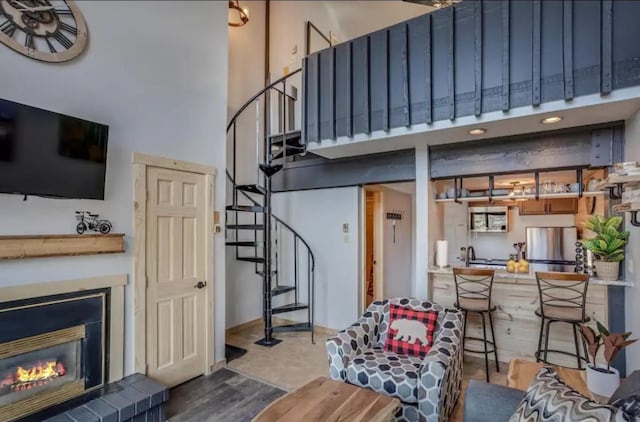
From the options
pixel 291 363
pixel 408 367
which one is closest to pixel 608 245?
pixel 408 367

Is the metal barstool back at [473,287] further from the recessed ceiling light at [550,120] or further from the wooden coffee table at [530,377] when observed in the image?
the recessed ceiling light at [550,120]

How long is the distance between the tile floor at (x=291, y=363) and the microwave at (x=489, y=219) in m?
3.21

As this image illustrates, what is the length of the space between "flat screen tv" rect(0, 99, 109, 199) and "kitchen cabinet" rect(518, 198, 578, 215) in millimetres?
6341

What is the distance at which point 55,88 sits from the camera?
2.49m

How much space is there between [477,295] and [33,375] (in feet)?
13.0

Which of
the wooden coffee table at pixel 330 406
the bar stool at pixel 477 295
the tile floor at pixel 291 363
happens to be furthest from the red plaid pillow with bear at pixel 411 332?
the wooden coffee table at pixel 330 406

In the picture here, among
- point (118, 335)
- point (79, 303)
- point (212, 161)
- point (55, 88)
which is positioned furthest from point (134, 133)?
point (118, 335)

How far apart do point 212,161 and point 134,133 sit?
84 centimetres

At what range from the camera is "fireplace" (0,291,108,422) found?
7.39 feet

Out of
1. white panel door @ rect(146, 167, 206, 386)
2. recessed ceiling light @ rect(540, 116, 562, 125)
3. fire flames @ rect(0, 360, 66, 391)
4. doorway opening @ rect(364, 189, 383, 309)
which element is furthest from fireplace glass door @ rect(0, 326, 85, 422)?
recessed ceiling light @ rect(540, 116, 562, 125)

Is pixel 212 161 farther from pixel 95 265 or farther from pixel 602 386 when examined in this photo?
pixel 602 386

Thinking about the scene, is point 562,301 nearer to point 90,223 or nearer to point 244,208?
point 244,208

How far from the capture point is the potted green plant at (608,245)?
2.92 meters

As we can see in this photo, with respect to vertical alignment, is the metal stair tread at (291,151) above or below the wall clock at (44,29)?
below
